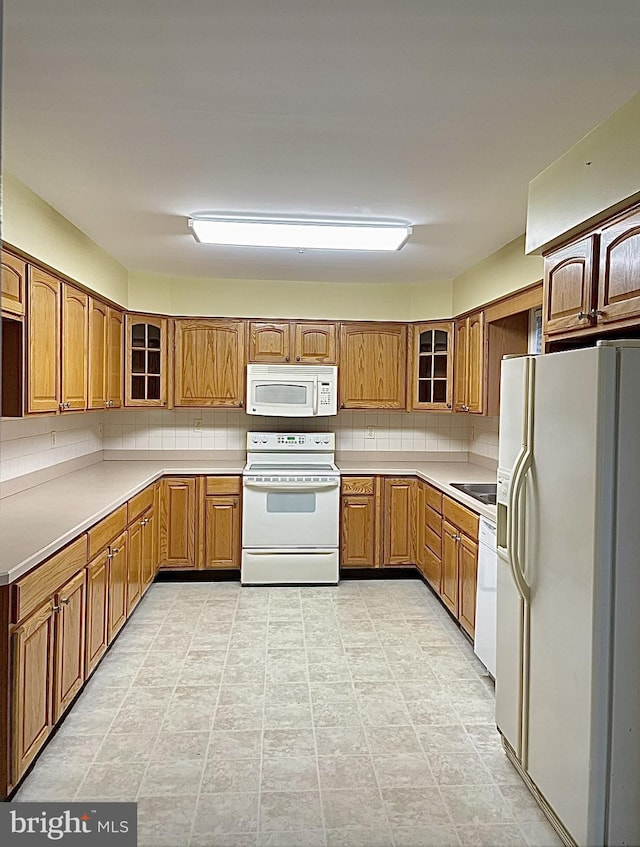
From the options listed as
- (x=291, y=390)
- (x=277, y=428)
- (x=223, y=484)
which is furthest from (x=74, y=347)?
(x=277, y=428)

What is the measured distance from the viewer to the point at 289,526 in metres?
5.01

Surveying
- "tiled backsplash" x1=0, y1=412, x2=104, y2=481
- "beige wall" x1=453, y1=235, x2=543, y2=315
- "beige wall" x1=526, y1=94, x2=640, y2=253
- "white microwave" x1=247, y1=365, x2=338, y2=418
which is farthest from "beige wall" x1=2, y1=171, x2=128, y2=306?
"beige wall" x1=453, y1=235, x2=543, y2=315

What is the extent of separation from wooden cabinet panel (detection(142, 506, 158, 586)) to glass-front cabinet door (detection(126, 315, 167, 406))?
0.96m

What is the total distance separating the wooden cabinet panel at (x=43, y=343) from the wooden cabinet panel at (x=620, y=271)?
246 centimetres

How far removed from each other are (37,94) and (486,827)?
281cm

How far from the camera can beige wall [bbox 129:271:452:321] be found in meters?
5.23

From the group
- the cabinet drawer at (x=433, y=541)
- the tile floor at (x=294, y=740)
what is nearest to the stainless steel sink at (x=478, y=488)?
the cabinet drawer at (x=433, y=541)

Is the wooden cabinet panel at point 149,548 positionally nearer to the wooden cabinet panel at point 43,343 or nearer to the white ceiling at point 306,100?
the wooden cabinet panel at point 43,343

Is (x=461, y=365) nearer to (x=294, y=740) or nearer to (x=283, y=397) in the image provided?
(x=283, y=397)

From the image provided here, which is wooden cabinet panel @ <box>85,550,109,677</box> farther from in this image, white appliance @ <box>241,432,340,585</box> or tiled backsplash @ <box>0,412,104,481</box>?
white appliance @ <box>241,432,340,585</box>

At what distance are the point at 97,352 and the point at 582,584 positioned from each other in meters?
3.40

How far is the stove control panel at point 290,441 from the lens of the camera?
5363mm

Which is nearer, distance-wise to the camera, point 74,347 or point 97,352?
point 74,347

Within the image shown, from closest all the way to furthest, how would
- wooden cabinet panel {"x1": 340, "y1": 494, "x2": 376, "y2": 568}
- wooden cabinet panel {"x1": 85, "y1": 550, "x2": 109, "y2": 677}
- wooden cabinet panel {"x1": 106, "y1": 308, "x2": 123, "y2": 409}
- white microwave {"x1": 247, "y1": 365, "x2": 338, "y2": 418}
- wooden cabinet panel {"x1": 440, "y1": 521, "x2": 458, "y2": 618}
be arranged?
wooden cabinet panel {"x1": 85, "y1": 550, "x2": 109, "y2": 677} < wooden cabinet panel {"x1": 440, "y1": 521, "x2": 458, "y2": 618} < wooden cabinet panel {"x1": 106, "y1": 308, "x2": 123, "y2": 409} < wooden cabinet panel {"x1": 340, "y1": 494, "x2": 376, "y2": 568} < white microwave {"x1": 247, "y1": 365, "x2": 338, "y2": 418}
